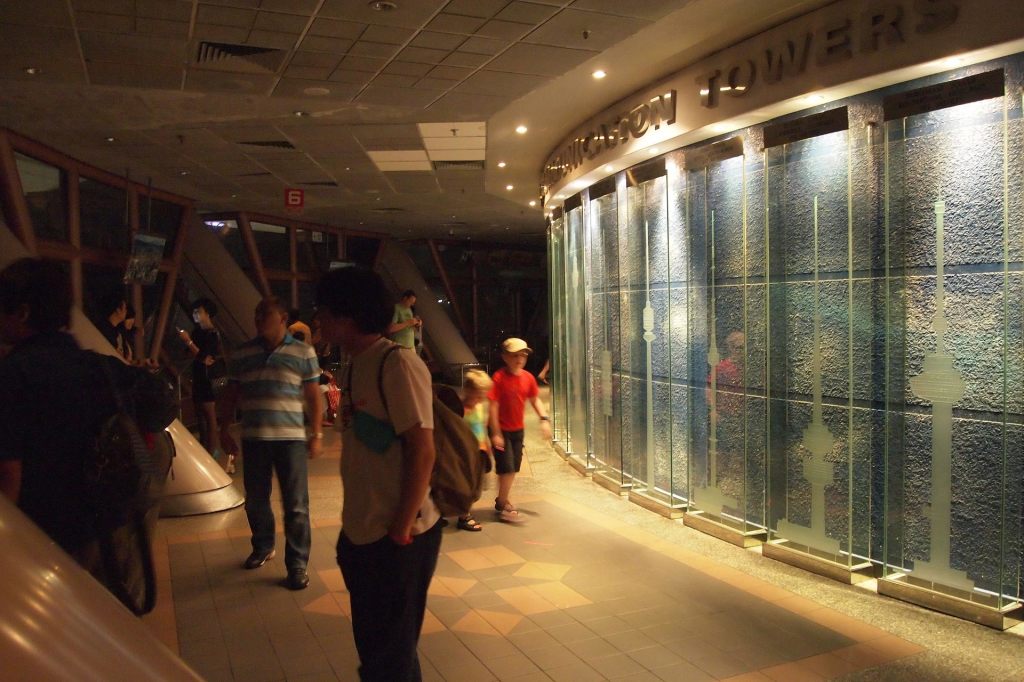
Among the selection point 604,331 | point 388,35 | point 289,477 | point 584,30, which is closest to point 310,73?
point 388,35

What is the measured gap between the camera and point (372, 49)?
5.81m

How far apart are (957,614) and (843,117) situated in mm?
2818

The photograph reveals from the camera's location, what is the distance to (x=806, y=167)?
202 inches

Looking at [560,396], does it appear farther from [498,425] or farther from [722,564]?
[722,564]

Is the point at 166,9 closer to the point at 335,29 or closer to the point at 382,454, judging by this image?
the point at 335,29

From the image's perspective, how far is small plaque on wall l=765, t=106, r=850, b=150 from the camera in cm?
482

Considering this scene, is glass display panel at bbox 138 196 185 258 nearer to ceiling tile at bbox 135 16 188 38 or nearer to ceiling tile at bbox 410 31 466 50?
ceiling tile at bbox 135 16 188 38

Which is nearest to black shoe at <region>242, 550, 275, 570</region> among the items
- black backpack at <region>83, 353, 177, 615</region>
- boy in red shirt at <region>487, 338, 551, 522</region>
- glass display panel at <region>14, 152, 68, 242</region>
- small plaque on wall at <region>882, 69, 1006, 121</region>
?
boy in red shirt at <region>487, 338, 551, 522</region>

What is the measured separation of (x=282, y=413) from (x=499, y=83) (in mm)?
3490

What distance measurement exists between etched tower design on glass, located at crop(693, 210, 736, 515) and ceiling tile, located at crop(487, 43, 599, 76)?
154cm

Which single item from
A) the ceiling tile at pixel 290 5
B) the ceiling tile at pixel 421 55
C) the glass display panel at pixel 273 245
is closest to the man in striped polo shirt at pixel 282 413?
the ceiling tile at pixel 290 5

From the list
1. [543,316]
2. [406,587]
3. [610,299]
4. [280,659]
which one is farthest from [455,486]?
[543,316]

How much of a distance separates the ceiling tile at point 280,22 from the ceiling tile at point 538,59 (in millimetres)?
1470

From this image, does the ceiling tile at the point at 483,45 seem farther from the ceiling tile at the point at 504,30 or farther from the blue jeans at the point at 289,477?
the blue jeans at the point at 289,477
